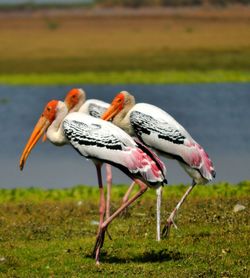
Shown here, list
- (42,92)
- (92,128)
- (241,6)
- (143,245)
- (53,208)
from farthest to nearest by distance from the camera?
1. (241,6)
2. (42,92)
3. (53,208)
4. (143,245)
5. (92,128)

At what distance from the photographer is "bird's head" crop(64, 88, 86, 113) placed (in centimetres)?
1261

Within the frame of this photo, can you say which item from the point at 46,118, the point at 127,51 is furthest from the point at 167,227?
the point at 127,51

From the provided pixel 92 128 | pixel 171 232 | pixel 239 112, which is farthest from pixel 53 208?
pixel 239 112

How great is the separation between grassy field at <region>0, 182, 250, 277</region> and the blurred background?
116 inches

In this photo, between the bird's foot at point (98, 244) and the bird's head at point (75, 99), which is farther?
the bird's head at point (75, 99)

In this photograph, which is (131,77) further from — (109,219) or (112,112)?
(109,219)

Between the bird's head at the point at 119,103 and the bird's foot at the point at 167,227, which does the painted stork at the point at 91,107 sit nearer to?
the bird's foot at the point at 167,227

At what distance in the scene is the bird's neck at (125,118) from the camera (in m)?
11.9

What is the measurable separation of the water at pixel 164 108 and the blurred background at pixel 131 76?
0.02 metres

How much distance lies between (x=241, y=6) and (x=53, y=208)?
70.7 meters

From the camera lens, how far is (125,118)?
39.1ft

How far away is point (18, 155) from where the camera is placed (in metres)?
21.1

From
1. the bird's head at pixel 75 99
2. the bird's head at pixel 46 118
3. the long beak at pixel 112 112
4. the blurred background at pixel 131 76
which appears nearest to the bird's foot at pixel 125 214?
the bird's head at pixel 75 99

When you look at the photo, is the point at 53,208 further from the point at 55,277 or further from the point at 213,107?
the point at 213,107
